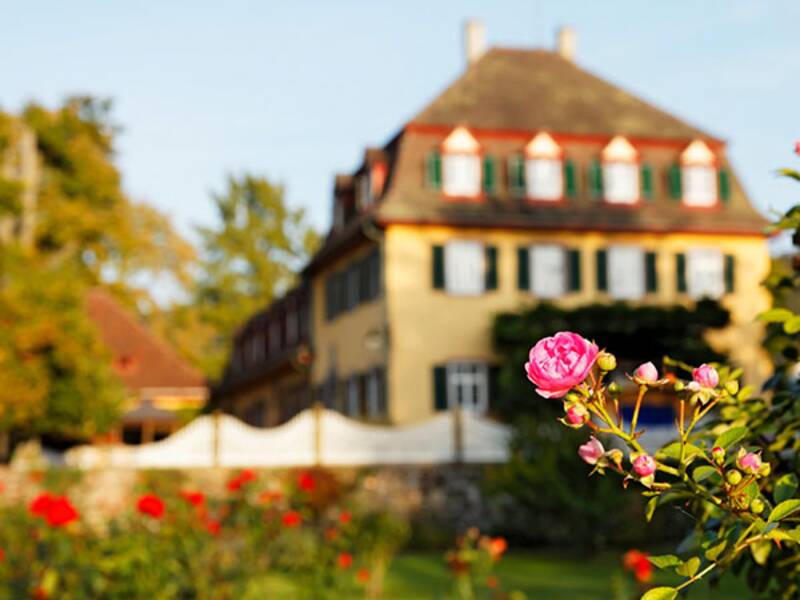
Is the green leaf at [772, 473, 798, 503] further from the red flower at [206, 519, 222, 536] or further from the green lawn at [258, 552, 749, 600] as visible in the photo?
the green lawn at [258, 552, 749, 600]

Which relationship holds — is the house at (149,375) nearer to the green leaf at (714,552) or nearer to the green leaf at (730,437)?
the green leaf at (714,552)

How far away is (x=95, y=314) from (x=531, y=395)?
1006 inches

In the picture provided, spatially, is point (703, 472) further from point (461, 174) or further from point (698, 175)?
point (698, 175)

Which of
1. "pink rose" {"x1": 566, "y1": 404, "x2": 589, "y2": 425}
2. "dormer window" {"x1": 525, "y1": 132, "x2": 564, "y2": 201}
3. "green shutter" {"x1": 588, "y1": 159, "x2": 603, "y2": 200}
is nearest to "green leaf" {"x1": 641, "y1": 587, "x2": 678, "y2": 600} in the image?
"pink rose" {"x1": 566, "y1": 404, "x2": 589, "y2": 425}

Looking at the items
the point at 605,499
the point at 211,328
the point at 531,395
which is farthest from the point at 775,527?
the point at 211,328

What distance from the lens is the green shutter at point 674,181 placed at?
3225 centimetres

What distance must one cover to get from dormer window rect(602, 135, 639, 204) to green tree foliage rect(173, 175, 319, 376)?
2475 centimetres

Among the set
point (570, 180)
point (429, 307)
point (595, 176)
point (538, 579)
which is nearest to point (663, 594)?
point (538, 579)

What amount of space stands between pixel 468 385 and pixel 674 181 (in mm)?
6854

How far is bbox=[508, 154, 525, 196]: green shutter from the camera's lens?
31266 mm

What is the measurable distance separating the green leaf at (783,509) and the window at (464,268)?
89.4 feet

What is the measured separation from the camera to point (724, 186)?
107 feet

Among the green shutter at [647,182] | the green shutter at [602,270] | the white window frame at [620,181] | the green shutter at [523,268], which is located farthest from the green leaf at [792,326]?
the green shutter at [647,182]

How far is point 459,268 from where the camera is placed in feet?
99.7
